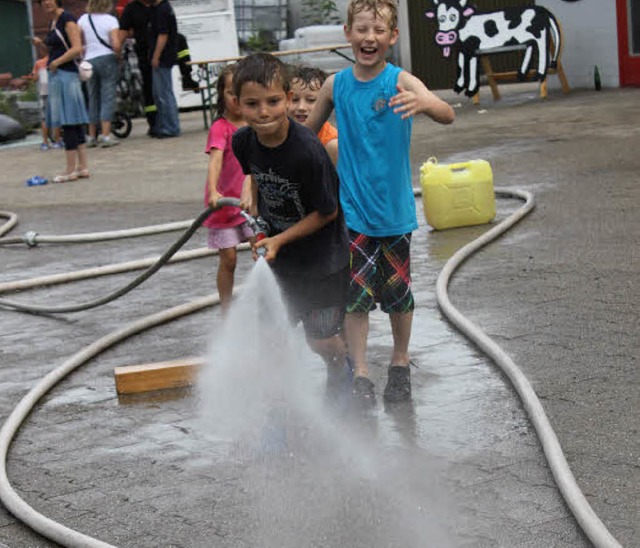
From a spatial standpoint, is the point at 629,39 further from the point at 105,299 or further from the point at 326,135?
the point at 326,135

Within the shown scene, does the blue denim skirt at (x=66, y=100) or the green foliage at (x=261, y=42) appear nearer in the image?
the blue denim skirt at (x=66, y=100)

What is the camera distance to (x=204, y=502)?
15.1 feet

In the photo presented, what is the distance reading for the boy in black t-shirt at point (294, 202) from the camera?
5.10 m

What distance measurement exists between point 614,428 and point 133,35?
14839mm

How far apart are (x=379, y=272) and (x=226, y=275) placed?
1.55 meters

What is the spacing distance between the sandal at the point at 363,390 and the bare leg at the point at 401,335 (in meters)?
0.19

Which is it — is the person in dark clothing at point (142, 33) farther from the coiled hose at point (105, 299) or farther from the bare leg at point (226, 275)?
the bare leg at point (226, 275)

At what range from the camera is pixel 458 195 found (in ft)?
31.0

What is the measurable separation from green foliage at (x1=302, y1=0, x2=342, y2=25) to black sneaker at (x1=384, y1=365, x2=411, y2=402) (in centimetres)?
2072

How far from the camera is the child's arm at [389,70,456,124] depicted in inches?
205

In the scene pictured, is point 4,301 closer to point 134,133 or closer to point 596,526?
point 596,526

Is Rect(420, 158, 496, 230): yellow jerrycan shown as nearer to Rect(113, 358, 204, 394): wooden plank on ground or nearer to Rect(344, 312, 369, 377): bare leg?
Rect(113, 358, 204, 394): wooden plank on ground

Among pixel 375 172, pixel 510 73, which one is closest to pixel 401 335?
pixel 375 172

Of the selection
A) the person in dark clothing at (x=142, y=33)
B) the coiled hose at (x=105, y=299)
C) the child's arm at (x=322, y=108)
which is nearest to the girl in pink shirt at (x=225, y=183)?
the coiled hose at (x=105, y=299)
